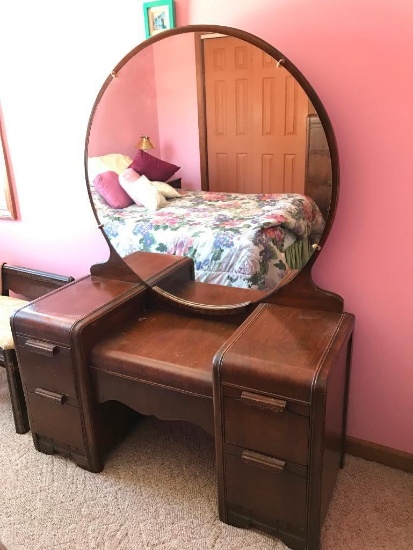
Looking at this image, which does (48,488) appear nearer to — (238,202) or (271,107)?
(238,202)

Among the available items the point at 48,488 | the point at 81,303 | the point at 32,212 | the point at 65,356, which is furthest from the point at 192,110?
the point at 48,488

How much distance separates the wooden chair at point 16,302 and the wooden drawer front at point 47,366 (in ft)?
0.63

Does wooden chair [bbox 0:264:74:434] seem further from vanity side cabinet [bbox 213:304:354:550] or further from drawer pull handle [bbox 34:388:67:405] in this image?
vanity side cabinet [bbox 213:304:354:550]

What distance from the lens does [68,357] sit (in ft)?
5.33

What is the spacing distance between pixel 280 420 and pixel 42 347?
0.85m

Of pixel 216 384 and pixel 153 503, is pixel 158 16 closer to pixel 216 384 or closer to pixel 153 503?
pixel 216 384

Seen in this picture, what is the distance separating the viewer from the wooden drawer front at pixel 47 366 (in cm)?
164

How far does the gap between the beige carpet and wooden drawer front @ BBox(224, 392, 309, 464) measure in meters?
0.36

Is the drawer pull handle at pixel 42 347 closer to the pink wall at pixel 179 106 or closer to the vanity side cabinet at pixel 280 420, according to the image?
the vanity side cabinet at pixel 280 420

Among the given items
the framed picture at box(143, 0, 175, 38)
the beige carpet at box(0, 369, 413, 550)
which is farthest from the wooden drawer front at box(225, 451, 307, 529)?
the framed picture at box(143, 0, 175, 38)

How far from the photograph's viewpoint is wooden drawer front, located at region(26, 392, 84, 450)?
1728 mm

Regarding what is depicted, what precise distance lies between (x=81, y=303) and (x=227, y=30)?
40.2 inches

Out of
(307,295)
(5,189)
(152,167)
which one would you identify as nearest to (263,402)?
(307,295)

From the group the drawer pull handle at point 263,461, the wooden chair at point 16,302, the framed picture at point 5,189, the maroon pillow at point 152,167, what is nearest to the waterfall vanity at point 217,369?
the drawer pull handle at point 263,461
